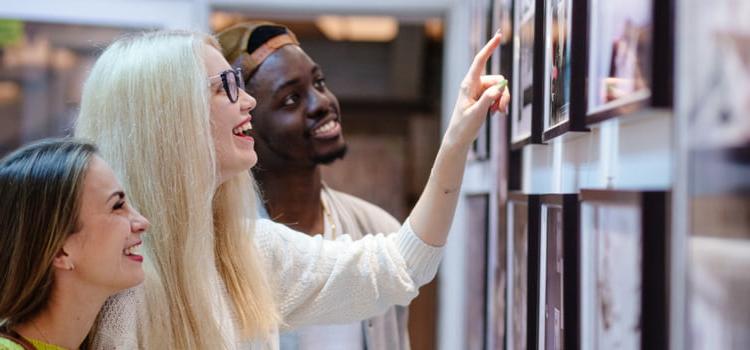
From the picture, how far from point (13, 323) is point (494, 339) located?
112cm

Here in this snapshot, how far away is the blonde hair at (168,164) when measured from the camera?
170 cm

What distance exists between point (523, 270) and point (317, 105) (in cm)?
77

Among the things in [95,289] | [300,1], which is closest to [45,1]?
[300,1]

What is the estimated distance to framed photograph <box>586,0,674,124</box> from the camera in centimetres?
95

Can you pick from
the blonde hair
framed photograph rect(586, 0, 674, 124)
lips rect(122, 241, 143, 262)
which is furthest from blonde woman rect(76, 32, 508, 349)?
framed photograph rect(586, 0, 674, 124)

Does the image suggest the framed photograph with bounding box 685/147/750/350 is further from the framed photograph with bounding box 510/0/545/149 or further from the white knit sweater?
the white knit sweater

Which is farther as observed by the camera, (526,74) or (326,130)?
(326,130)

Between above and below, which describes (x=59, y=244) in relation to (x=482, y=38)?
below

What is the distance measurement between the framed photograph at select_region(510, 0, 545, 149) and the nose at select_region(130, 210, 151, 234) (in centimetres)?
68

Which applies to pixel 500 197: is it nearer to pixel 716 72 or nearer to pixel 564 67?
pixel 564 67

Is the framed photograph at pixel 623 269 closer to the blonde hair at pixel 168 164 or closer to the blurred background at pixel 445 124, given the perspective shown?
the blurred background at pixel 445 124

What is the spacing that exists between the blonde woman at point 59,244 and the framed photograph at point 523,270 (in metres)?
0.67

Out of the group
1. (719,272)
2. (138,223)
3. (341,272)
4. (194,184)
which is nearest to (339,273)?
(341,272)

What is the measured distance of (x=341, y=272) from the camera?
1.91 m
